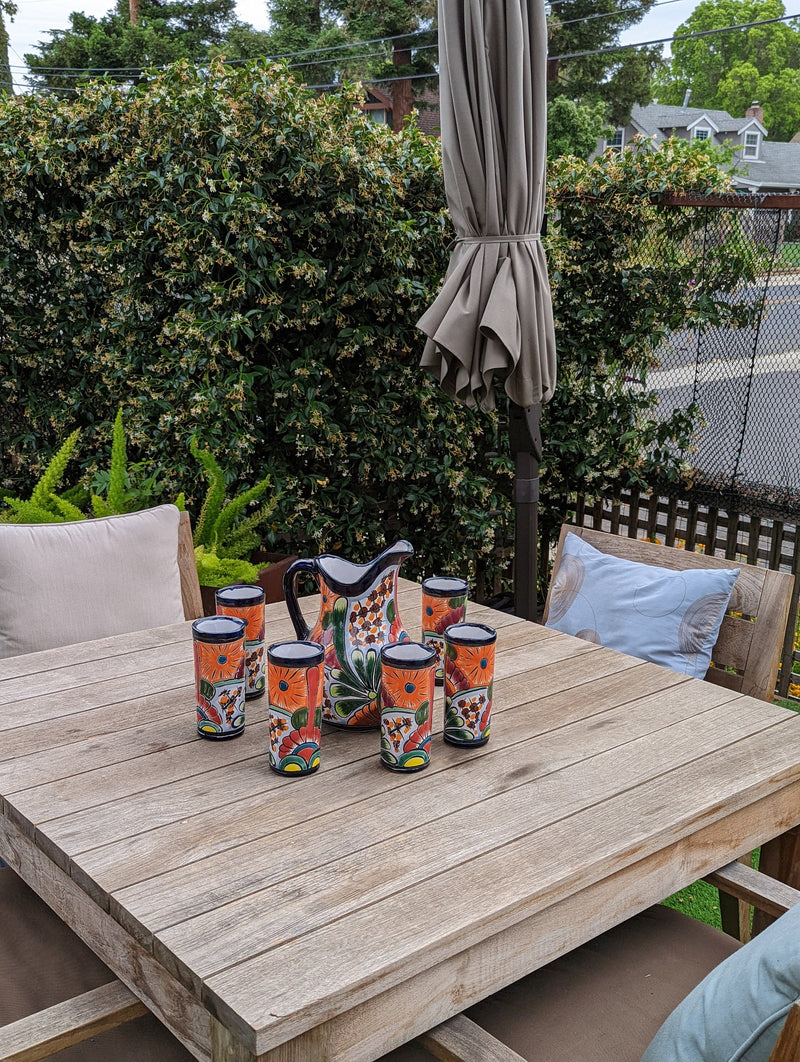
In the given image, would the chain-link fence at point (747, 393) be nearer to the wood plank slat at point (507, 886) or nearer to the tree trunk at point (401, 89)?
the wood plank slat at point (507, 886)

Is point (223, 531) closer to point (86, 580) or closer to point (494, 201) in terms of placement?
point (86, 580)

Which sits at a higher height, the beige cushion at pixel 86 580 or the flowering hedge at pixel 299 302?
→ the flowering hedge at pixel 299 302

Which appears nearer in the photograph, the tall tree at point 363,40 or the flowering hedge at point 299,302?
the flowering hedge at point 299,302

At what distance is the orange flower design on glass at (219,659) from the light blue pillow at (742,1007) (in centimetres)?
82

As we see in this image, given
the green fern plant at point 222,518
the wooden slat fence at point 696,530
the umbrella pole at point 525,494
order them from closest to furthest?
the umbrella pole at point 525,494 → the green fern plant at point 222,518 → the wooden slat fence at point 696,530

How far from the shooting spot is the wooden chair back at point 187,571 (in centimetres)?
260

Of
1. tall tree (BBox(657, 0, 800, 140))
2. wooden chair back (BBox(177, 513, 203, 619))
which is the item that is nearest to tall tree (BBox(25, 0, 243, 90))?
wooden chair back (BBox(177, 513, 203, 619))

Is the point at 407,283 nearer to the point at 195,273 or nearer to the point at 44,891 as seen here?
the point at 195,273

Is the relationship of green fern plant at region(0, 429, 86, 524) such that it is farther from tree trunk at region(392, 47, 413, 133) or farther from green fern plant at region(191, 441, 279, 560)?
tree trunk at region(392, 47, 413, 133)

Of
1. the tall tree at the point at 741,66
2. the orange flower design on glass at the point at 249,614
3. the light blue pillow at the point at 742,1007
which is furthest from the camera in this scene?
the tall tree at the point at 741,66

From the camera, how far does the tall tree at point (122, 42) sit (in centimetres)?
1822

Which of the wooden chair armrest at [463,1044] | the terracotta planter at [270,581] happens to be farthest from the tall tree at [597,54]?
the wooden chair armrest at [463,1044]

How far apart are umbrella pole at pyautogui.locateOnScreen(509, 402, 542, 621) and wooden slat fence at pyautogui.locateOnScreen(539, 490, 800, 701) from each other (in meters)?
1.06

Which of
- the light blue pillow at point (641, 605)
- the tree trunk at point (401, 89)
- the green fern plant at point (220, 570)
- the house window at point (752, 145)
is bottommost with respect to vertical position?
the green fern plant at point (220, 570)
